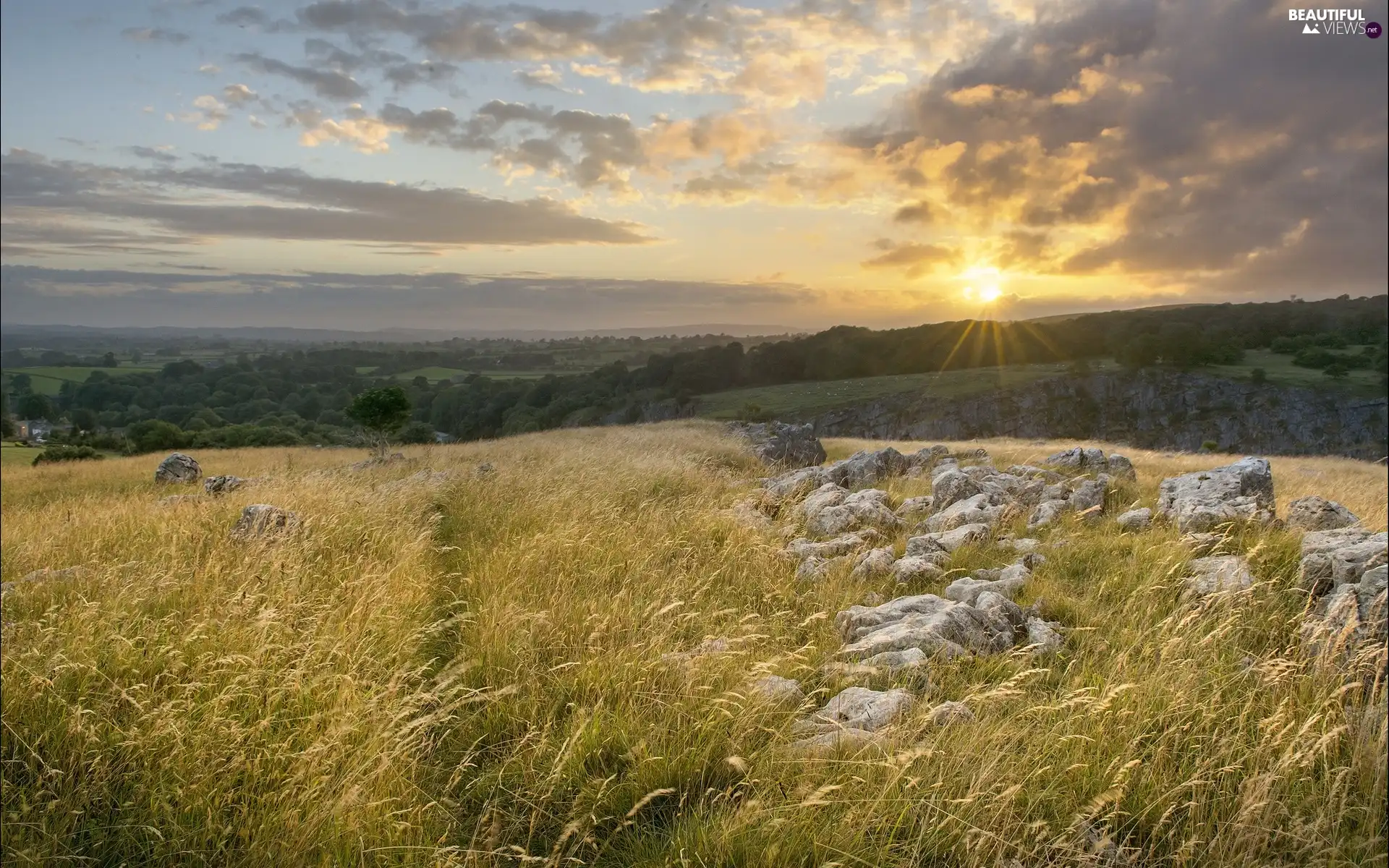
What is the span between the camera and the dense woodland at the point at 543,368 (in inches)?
2335

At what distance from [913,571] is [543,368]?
10038cm


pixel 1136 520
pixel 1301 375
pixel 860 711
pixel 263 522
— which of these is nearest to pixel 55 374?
pixel 263 522

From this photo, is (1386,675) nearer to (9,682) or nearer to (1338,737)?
(1338,737)

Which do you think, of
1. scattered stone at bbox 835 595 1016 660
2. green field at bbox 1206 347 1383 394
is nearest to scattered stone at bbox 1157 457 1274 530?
scattered stone at bbox 835 595 1016 660

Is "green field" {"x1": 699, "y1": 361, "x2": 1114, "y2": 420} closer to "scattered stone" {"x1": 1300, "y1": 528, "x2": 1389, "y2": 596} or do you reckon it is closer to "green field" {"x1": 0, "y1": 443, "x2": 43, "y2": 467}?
"green field" {"x1": 0, "y1": 443, "x2": 43, "y2": 467}

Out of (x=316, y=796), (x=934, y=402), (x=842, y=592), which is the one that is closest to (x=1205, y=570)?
(x=842, y=592)

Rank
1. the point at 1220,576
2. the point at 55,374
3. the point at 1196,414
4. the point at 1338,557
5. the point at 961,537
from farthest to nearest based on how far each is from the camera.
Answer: the point at 1196,414, the point at 55,374, the point at 961,537, the point at 1220,576, the point at 1338,557

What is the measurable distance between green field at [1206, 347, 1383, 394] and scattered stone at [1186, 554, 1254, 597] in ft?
382

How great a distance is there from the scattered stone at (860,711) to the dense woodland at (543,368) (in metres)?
34.0

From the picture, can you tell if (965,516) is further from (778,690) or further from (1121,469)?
(1121,469)

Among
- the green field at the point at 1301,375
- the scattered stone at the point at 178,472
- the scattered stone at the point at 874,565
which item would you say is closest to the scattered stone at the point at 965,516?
the scattered stone at the point at 874,565

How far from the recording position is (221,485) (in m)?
12.8

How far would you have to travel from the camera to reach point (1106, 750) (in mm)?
3961

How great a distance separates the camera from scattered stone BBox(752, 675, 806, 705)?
14.3ft
